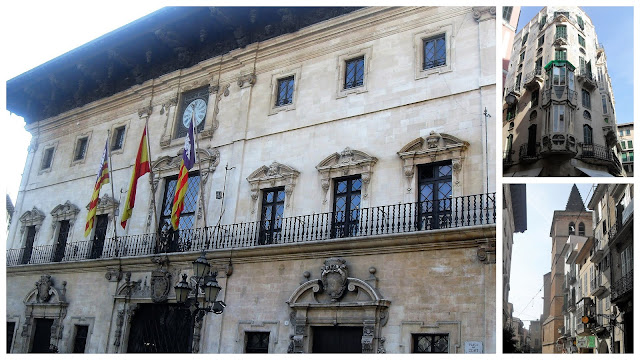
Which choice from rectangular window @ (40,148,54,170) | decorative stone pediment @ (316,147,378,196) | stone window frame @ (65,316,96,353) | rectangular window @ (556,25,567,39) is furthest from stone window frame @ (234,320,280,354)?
rectangular window @ (40,148,54,170)

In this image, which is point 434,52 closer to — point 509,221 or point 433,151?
point 433,151

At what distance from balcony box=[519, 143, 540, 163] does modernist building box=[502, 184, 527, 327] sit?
2.23ft

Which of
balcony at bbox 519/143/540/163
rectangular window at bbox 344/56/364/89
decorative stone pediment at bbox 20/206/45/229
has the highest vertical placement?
rectangular window at bbox 344/56/364/89

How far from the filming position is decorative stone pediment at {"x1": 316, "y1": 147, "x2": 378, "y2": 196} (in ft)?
44.3

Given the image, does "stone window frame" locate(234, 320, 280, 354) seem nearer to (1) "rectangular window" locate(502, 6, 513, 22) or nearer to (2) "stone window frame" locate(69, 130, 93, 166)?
(1) "rectangular window" locate(502, 6, 513, 22)

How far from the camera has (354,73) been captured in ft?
49.2

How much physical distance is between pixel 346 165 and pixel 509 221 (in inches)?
197

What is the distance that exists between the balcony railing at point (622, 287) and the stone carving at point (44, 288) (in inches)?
599

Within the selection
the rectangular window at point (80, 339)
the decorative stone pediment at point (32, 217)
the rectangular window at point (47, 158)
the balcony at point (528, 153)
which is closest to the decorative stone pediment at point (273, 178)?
the balcony at point (528, 153)

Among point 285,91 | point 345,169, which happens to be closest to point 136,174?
point 285,91

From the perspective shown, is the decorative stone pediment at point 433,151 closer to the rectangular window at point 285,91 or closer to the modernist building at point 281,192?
the modernist building at point 281,192

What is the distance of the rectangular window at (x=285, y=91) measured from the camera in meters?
15.9

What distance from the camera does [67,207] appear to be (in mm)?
19406

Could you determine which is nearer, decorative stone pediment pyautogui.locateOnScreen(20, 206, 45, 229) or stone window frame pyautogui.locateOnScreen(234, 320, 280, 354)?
stone window frame pyautogui.locateOnScreen(234, 320, 280, 354)
